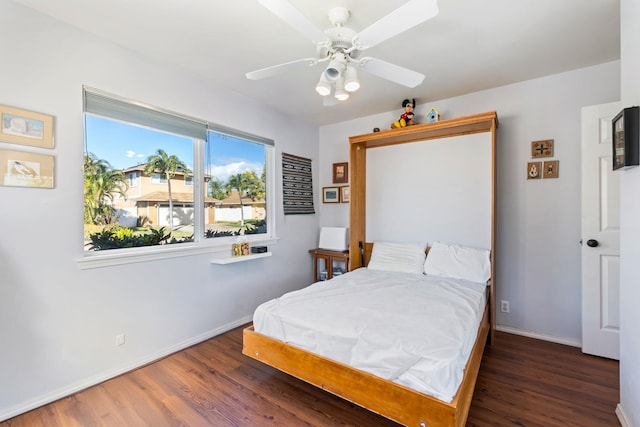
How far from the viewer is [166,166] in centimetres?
267

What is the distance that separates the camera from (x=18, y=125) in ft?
5.91

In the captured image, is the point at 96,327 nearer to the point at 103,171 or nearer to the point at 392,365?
→ the point at 103,171

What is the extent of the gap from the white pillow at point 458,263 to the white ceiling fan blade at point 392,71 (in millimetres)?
1843

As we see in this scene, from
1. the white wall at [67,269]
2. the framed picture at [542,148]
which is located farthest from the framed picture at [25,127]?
the framed picture at [542,148]

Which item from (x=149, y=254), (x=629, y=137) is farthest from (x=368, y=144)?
(x=149, y=254)

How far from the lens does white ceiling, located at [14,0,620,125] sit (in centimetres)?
183

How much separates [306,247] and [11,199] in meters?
2.95

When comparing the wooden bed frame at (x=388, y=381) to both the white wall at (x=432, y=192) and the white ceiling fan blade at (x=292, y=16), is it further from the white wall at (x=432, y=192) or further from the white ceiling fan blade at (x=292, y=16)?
the white ceiling fan blade at (x=292, y=16)

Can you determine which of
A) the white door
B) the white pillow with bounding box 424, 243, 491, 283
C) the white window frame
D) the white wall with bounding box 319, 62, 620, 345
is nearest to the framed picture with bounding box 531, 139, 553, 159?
the white wall with bounding box 319, 62, 620, 345

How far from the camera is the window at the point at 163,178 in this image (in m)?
2.22

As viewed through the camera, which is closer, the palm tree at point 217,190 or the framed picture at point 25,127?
the framed picture at point 25,127

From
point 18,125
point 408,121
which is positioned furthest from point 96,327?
point 408,121

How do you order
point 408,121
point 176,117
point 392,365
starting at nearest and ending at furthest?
point 392,365 < point 176,117 < point 408,121

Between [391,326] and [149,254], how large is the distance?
78.8 inches
